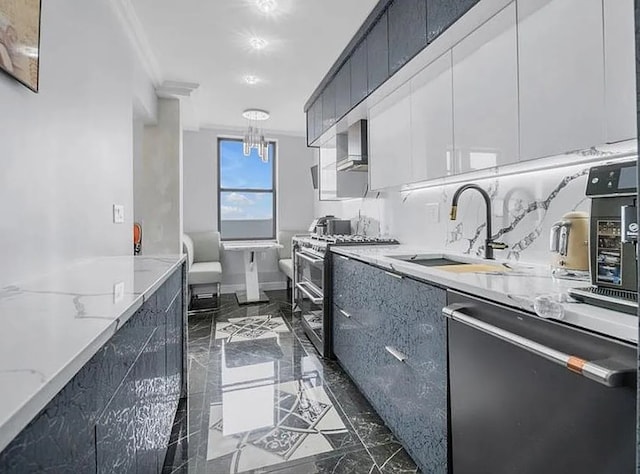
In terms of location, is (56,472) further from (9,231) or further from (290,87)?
(290,87)

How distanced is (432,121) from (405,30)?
56cm

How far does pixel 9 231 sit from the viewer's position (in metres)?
1.20

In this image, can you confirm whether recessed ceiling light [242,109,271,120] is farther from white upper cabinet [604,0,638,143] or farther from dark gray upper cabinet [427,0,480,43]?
white upper cabinet [604,0,638,143]

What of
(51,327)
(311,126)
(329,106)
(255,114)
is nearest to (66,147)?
(51,327)

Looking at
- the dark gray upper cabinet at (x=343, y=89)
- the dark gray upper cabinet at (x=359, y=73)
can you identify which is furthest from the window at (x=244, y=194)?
the dark gray upper cabinet at (x=359, y=73)

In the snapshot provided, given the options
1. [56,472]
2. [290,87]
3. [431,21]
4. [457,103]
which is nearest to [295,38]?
[290,87]

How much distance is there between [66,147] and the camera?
64.0 inches

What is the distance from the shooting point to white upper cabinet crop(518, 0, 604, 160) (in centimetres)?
111

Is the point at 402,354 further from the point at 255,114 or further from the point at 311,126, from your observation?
the point at 255,114

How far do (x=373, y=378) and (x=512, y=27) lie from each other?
5.95 feet

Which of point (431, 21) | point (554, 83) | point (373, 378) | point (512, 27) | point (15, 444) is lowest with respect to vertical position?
point (373, 378)

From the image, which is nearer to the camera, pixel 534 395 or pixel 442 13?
pixel 534 395

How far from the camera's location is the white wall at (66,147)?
1.23 m

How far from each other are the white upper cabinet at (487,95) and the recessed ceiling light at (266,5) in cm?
129
